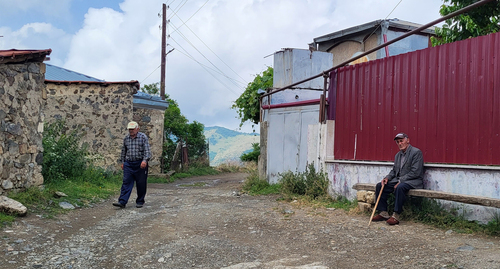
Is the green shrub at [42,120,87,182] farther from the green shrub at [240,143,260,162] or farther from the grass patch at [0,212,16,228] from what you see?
the green shrub at [240,143,260,162]

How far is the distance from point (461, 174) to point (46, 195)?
6598 millimetres

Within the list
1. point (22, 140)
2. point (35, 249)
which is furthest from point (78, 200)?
point (35, 249)

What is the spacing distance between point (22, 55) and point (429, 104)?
21.4ft

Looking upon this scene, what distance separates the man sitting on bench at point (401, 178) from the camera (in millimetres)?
5703

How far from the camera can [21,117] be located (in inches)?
269

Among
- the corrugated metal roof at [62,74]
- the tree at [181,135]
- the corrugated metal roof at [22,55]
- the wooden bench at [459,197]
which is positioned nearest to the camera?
the wooden bench at [459,197]

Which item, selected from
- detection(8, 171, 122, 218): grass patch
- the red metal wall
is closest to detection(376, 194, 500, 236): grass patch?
the red metal wall

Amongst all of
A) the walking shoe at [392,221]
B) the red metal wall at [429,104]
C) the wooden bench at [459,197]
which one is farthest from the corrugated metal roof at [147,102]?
the wooden bench at [459,197]

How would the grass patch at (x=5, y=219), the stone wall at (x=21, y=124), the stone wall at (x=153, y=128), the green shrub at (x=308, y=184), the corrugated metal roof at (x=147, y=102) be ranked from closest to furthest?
1. the grass patch at (x=5, y=219)
2. the stone wall at (x=21, y=124)
3. the green shrub at (x=308, y=184)
4. the corrugated metal roof at (x=147, y=102)
5. the stone wall at (x=153, y=128)

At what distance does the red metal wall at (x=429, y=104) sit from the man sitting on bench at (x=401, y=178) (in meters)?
0.33

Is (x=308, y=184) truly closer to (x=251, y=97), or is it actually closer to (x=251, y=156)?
(x=251, y=97)

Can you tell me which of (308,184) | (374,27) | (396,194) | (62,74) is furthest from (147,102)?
(396,194)

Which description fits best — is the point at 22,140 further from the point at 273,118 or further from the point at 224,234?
the point at 273,118

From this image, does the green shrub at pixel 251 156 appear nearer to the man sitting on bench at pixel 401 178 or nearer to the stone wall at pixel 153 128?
the stone wall at pixel 153 128
